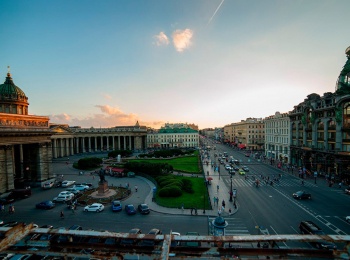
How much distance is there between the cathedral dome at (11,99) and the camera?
57.9 m

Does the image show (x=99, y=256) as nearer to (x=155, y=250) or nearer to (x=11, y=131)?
(x=155, y=250)

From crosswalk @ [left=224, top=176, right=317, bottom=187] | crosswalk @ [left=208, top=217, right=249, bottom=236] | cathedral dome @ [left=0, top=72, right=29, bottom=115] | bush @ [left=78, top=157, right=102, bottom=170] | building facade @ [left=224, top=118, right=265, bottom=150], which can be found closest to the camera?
crosswalk @ [left=208, top=217, right=249, bottom=236]

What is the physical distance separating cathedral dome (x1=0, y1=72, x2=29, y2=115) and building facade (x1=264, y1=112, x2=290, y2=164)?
73.9 meters

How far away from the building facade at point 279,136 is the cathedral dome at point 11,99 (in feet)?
242

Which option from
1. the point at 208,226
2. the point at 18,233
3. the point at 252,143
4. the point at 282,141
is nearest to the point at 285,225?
the point at 208,226

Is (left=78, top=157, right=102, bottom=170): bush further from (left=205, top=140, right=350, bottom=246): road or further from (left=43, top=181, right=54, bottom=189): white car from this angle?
(left=205, top=140, right=350, bottom=246): road

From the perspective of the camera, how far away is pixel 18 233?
5027mm

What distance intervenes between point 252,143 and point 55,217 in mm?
92578

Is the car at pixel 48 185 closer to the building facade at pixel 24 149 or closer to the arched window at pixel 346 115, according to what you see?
the building facade at pixel 24 149

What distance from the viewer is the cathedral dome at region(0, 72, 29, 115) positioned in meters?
57.9

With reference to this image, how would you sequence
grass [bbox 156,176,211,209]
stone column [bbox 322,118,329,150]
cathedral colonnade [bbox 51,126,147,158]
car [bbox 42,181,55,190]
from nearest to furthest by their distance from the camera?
grass [bbox 156,176,211,209] < car [bbox 42,181,55,190] < stone column [bbox 322,118,329,150] < cathedral colonnade [bbox 51,126,147,158]

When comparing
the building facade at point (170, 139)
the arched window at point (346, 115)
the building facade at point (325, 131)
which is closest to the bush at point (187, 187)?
the building facade at point (325, 131)

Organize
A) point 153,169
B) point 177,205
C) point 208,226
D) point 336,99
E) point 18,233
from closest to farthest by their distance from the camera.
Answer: point 18,233
point 208,226
point 177,205
point 336,99
point 153,169

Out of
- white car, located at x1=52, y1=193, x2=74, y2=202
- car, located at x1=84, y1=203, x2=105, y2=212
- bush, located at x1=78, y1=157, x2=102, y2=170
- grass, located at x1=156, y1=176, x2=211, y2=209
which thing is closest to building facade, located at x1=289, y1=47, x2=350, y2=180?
grass, located at x1=156, y1=176, x2=211, y2=209
